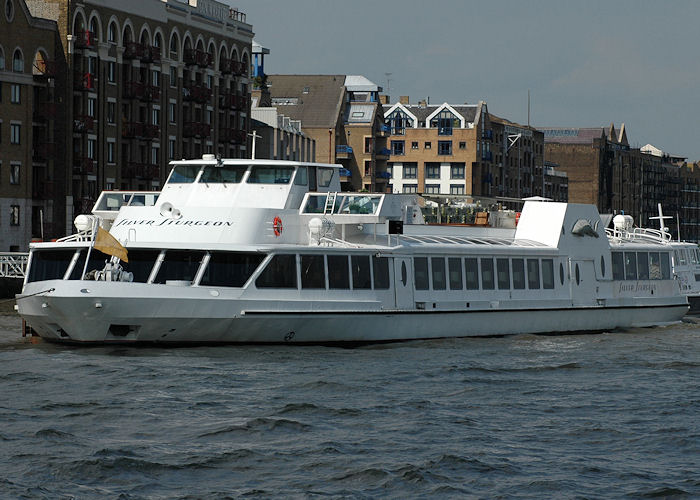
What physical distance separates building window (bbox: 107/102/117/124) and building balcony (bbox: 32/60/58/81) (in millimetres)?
6444

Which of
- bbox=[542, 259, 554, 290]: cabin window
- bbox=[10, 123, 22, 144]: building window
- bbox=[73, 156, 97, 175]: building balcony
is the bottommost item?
bbox=[542, 259, 554, 290]: cabin window

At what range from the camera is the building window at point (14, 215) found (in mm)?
69438

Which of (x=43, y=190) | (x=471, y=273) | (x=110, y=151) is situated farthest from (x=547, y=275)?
(x=110, y=151)

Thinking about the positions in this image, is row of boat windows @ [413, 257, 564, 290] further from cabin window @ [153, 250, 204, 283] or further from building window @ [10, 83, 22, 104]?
building window @ [10, 83, 22, 104]

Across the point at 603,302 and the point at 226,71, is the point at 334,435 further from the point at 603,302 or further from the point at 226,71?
the point at 226,71

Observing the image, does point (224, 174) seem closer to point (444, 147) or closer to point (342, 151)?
point (342, 151)

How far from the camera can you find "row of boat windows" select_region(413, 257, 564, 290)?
1405 inches

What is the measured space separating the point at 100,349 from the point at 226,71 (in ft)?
212

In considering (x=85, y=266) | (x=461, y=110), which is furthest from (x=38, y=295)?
(x=461, y=110)

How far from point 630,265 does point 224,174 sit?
15.2 metres

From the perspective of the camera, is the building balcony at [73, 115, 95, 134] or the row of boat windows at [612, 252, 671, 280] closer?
the row of boat windows at [612, 252, 671, 280]

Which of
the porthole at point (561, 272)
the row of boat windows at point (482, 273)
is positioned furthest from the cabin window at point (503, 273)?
the porthole at point (561, 272)

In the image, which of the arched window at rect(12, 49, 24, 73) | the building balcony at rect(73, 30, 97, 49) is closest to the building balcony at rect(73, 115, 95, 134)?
the building balcony at rect(73, 30, 97, 49)

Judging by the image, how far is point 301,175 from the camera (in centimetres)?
3472
